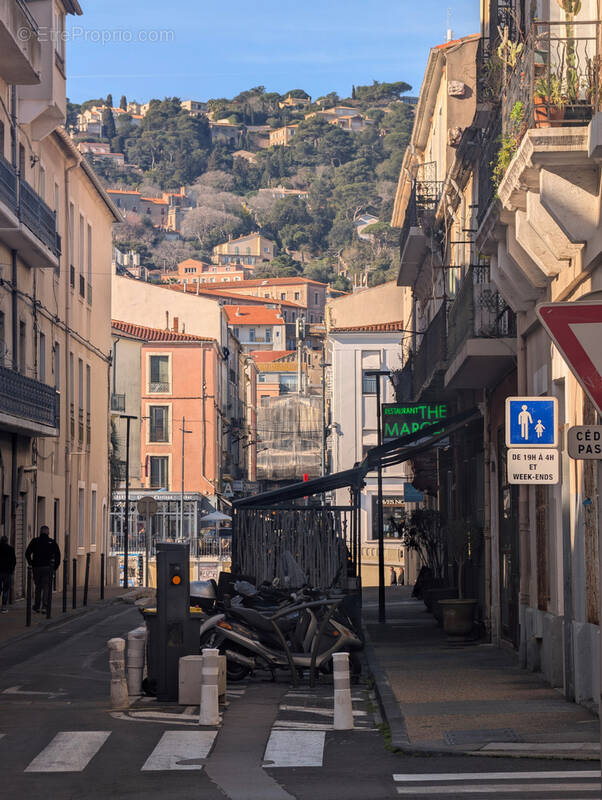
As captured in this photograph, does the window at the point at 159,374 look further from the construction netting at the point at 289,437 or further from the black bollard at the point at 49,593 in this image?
the black bollard at the point at 49,593

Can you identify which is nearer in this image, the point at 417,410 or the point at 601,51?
the point at 601,51

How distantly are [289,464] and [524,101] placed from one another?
90.9 metres

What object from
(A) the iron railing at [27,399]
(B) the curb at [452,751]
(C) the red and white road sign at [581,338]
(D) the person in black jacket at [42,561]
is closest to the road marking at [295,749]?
(B) the curb at [452,751]

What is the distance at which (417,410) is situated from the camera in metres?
26.3

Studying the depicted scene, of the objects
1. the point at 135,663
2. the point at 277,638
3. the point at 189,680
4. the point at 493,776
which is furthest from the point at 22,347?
the point at 493,776

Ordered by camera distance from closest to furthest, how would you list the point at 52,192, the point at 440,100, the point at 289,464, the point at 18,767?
the point at 18,767, the point at 440,100, the point at 52,192, the point at 289,464

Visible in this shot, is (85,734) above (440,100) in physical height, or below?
below

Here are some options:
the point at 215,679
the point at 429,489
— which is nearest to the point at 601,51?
the point at 215,679

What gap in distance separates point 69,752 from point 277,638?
521 centimetres

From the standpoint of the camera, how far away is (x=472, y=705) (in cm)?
1323

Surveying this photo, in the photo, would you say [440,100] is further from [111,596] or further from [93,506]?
[93,506]

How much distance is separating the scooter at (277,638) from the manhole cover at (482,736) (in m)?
3.88

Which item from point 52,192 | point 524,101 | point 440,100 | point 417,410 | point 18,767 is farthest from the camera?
point 52,192

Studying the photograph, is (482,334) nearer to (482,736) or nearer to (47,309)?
(482,736)
